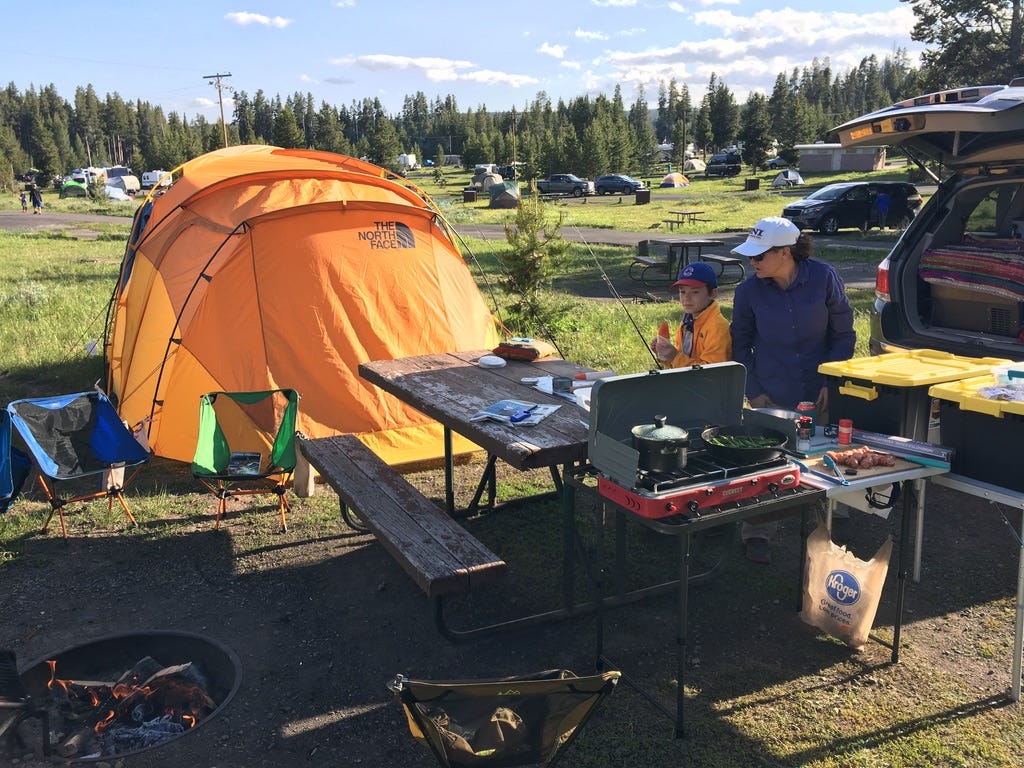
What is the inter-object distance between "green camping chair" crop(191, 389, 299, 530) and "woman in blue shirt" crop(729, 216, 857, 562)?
289 cm

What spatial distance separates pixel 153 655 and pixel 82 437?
7.15ft

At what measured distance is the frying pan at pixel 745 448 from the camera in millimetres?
2898

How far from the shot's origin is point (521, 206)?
9133 millimetres

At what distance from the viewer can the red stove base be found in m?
2.70

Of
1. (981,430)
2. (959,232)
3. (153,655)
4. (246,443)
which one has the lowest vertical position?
(153,655)

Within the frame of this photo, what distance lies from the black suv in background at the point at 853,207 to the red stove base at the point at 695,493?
67.2 ft

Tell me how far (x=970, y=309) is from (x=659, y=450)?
12.0 feet

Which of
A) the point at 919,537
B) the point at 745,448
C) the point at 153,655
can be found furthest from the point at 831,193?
the point at 153,655

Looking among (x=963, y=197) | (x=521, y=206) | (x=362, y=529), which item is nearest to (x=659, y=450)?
(x=362, y=529)

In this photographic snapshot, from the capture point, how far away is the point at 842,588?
3574 millimetres

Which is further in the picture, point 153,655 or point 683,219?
point 683,219

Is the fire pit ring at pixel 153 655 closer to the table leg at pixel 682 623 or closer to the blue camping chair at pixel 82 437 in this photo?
the blue camping chair at pixel 82 437

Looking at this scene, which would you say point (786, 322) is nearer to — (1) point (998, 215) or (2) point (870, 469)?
(2) point (870, 469)

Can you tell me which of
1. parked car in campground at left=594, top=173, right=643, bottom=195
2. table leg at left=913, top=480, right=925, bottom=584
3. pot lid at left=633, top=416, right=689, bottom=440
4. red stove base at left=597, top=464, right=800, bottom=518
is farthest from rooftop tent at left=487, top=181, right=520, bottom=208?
red stove base at left=597, top=464, right=800, bottom=518
